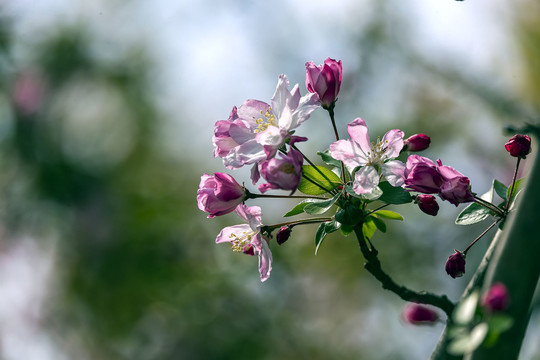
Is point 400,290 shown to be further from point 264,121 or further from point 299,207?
point 264,121

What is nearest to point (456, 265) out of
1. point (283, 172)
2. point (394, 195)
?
point (394, 195)


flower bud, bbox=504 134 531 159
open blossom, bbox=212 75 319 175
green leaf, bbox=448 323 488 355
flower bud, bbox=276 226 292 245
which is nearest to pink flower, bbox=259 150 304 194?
open blossom, bbox=212 75 319 175

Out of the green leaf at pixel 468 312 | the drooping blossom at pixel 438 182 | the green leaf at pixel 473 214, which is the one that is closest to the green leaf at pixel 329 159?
the drooping blossom at pixel 438 182

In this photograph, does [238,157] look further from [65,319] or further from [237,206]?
[65,319]

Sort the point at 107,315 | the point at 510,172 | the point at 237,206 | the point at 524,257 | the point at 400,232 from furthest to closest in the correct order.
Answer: the point at 107,315 → the point at 400,232 → the point at 510,172 → the point at 237,206 → the point at 524,257

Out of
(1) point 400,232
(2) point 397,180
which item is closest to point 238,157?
(2) point 397,180
